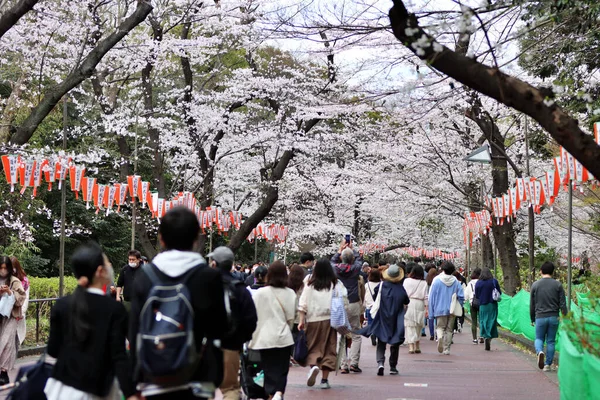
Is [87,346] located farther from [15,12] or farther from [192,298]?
[15,12]

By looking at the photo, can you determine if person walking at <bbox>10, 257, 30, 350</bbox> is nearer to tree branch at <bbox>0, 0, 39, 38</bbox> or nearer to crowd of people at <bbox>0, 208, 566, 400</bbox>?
crowd of people at <bbox>0, 208, 566, 400</bbox>

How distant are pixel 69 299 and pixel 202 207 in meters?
23.6

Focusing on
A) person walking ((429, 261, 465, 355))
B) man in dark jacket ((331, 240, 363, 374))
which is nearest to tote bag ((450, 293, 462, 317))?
person walking ((429, 261, 465, 355))

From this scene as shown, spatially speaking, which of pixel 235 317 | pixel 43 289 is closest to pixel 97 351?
pixel 235 317

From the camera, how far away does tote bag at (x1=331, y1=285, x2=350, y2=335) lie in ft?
35.4

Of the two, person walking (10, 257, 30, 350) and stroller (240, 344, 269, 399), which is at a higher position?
person walking (10, 257, 30, 350)

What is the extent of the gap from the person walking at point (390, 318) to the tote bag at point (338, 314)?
2.32 m

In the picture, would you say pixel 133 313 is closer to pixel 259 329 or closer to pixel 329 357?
pixel 259 329

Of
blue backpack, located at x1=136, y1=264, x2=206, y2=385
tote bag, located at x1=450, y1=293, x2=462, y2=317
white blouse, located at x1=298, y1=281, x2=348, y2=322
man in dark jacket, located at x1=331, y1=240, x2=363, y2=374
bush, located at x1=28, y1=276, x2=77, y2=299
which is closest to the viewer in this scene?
blue backpack, located at x1=136, y1=264, x2=206, y2=385

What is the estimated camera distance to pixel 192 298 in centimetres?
434

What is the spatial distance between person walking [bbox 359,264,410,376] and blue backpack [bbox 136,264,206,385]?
9.10 meters

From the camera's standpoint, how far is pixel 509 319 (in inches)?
862

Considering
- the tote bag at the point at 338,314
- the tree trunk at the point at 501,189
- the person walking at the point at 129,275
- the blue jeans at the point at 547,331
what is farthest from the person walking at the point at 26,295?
the tree trunk at the point at 501,189

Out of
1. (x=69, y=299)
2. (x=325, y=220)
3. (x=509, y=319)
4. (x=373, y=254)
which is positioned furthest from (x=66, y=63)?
(x=373, y=254)
